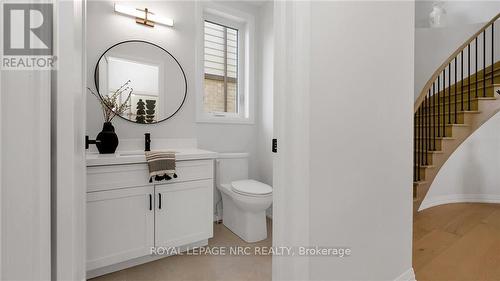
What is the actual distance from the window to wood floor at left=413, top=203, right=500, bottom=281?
7.49ft

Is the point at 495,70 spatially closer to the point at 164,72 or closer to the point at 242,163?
the point at 242,163

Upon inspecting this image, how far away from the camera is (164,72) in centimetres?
229

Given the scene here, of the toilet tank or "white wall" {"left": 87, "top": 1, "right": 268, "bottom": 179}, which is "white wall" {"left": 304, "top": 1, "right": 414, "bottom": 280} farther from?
"white wall" {"left": 87, "top": 1, "right": 268, "bottom": 179}

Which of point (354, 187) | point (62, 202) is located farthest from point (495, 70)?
point (62, 202)

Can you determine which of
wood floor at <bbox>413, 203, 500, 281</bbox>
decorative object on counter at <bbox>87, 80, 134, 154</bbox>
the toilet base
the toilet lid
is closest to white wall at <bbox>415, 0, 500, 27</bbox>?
wood floor at <bbox>413, 203, 500, 281</bbox>

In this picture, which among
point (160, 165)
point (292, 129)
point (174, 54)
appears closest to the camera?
point (292, 129)

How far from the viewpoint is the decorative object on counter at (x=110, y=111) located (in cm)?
177

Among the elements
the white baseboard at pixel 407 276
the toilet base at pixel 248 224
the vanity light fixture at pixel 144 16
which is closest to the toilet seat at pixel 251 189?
the toilet base at pixel 248 224

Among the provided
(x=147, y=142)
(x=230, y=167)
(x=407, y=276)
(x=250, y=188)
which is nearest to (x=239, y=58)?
(x=230, y=167)

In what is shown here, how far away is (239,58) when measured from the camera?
2.87m

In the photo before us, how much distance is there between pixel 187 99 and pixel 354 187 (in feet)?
5.98

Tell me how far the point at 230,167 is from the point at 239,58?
1345 millimetres

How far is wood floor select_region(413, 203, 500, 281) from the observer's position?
1.69 m

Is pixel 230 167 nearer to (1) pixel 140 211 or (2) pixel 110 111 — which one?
(1) pixel 140 211
